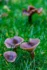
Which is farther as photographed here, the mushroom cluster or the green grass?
the green grass

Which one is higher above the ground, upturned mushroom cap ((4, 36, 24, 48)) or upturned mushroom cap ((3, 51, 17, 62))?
upturned mushroom cap ((4, 36, 24, 48))

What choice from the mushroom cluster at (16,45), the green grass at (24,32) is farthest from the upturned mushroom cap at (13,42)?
the green grass at (24,32)

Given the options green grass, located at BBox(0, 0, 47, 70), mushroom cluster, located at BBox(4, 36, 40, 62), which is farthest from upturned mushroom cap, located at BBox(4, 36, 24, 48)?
green grass, located at BBox(0, 0, 47, 70)

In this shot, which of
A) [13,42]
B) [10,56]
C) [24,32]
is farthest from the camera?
[24,32]

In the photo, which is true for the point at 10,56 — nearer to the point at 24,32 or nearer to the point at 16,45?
the point at 16,45

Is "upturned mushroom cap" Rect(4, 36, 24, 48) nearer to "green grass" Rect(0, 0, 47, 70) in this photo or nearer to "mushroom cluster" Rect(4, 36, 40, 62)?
"mushroom cluster" Rect(4, 36, 40, 62)

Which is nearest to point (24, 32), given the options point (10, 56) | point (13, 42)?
point (13, 42)

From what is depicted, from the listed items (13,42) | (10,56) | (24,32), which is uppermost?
(24,32)

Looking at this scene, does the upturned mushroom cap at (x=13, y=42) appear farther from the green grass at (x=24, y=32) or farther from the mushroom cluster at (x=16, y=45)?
the green grass at (x=24, y=32)
